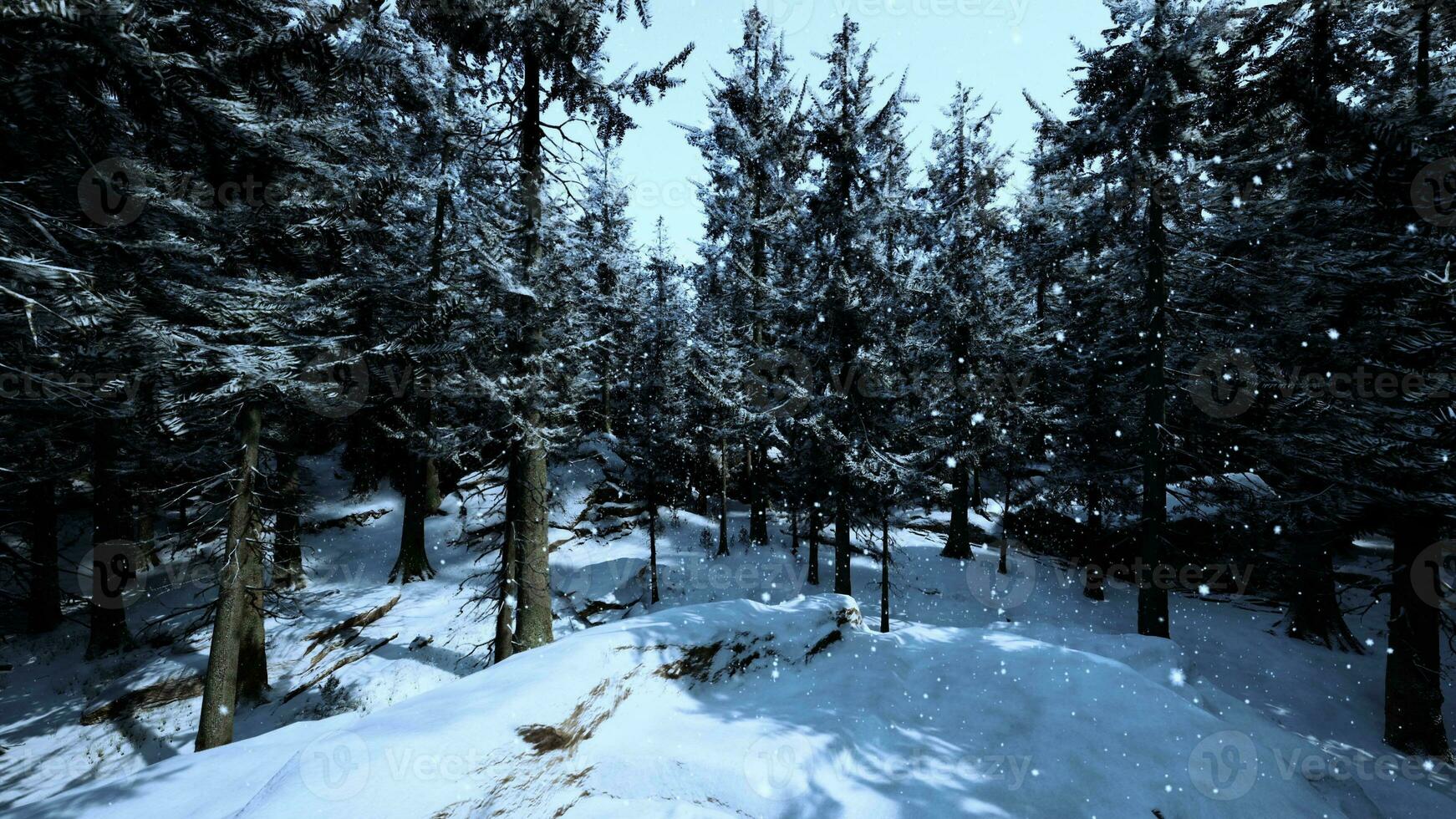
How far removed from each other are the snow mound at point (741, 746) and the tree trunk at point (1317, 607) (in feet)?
36.2

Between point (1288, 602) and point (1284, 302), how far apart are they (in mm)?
9316

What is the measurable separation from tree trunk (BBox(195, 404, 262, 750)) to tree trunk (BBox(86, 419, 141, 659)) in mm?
6767

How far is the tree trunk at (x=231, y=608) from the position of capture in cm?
829

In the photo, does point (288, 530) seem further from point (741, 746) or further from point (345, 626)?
point (741, 746)

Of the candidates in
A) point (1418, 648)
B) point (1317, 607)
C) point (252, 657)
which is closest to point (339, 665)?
point (252, 657)

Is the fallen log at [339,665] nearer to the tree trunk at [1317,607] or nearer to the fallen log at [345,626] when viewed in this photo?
the fallen log at [345,626]

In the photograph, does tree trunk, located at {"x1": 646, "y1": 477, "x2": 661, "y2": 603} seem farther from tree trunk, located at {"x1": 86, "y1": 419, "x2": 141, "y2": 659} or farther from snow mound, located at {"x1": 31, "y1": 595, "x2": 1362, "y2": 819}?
tree trunk, located at {"x1": 86, "y1": 419, "x2": 141, "y2": 659}

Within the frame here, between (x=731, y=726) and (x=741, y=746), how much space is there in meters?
0.43

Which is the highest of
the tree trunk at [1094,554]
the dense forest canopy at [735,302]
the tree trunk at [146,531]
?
the dense forest canopy at [735,302]

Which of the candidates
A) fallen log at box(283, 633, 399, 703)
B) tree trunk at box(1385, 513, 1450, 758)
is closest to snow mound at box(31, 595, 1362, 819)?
tree trunk at box(1385, 513, 1450, 758)

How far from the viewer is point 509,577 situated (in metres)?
10.0

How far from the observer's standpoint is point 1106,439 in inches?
697

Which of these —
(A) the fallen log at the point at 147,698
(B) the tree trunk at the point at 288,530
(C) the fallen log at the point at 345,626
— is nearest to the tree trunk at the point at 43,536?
(B) the tree trunk at the point at 288,530

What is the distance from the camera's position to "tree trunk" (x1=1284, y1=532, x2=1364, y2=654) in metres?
13.6
